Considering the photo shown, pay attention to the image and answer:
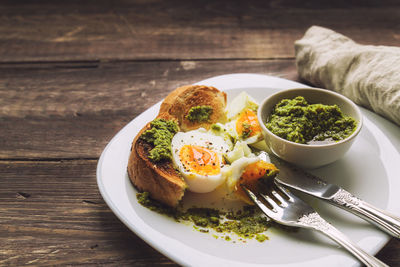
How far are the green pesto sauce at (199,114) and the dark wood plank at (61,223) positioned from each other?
725 mm

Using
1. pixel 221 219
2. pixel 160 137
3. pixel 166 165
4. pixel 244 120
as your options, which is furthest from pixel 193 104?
pixel 221 219

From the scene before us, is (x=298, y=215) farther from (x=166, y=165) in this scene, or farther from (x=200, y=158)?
(x=166, y=165)

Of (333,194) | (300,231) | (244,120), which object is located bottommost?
(300,231)

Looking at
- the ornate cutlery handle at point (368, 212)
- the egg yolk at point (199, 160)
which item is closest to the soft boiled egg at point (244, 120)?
the egg yolk at point (199, 160)

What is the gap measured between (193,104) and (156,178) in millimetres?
717

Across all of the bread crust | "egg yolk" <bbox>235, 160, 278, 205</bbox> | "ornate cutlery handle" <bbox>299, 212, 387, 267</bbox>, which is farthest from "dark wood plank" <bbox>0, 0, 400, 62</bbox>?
"ornate cutlery handle" <bbox>299, 212, 387, 267</bbox>

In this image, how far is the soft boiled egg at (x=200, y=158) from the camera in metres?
2.16

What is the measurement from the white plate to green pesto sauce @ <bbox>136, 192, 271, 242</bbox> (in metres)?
0.04

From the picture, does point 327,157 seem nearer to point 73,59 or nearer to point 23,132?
point 23,132

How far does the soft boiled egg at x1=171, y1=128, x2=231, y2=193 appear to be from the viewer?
2.16 m

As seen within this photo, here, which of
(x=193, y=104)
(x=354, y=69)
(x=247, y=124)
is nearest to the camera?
(x=247, y=124)

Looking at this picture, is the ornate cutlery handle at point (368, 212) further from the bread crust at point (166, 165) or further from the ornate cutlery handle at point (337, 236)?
the bread crust at point (166, 165)

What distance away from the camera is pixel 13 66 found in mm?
3725

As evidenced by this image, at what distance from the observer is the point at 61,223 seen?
2.21m
